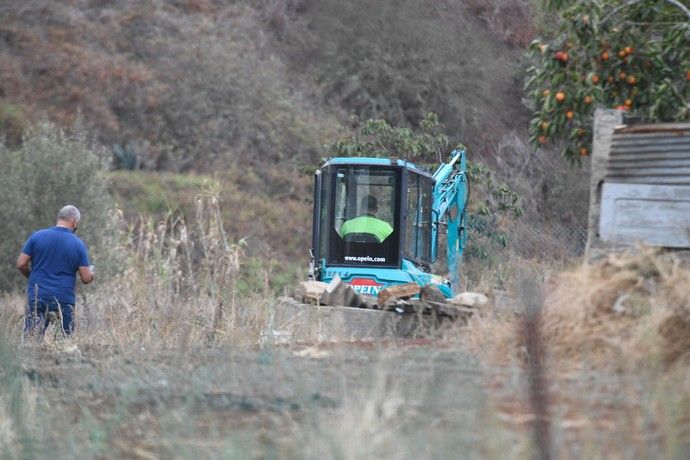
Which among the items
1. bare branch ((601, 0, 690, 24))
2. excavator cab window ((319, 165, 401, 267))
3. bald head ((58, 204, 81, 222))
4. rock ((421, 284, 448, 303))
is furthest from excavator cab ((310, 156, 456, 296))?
bare branch ((601, 0, 690, 24))

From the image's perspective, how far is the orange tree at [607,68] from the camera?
31.3 ft

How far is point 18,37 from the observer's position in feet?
100.0

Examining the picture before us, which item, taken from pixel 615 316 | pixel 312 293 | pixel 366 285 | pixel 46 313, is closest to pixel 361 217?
pixel 366 285

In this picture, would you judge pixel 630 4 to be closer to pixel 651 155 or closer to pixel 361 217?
pixel 651 155

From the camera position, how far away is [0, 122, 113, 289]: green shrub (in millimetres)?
19250

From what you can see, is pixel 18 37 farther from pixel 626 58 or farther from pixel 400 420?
pixel 400 420

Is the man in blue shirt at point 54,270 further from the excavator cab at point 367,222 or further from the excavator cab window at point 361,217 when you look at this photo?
the excavator cab window at point 361,217

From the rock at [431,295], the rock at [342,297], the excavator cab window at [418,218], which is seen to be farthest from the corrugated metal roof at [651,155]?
the excavator cab window at [418,218]

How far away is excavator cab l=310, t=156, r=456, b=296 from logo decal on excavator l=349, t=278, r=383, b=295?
3 cm

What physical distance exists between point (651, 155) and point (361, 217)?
7.77 meters

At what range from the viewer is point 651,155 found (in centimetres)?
796

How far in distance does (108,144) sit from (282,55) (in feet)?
23.7

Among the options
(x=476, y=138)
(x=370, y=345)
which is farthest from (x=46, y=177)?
(x=476, y=138)

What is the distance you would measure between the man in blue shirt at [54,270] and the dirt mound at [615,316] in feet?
19.8
